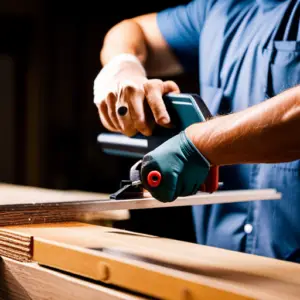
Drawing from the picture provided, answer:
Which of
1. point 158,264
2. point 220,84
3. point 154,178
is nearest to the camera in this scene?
point 158,264

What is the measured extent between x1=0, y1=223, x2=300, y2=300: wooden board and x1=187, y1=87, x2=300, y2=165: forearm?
171 millimetres

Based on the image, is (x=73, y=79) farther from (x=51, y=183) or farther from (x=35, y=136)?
(x=51, y=183)

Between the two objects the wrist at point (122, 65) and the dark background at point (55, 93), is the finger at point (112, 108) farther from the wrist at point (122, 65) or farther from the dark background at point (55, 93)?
the dark background at point (55, 93)

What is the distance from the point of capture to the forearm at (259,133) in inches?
31.3

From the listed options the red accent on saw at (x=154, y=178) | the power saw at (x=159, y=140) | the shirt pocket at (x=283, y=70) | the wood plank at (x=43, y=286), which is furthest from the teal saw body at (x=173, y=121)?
the wood plank at (x=43, y=286)

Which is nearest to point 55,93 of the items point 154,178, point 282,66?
point 282,66

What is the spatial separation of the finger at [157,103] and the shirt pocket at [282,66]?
0.46 metres

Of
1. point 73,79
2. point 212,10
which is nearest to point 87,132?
point 73,79

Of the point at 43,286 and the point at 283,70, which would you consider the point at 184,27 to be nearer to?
the point at 283,70

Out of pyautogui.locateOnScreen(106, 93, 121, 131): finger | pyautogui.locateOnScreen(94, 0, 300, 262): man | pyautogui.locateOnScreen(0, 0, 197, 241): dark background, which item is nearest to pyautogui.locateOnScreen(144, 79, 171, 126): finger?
pyautogui.locateOnScreen(94, 0, 300, 262): man

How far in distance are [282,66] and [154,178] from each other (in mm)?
824

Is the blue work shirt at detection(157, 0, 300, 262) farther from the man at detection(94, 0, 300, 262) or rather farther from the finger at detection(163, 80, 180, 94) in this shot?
the finger at detection(163, 80, 180, 94)

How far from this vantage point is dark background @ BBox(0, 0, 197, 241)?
3.90 metres

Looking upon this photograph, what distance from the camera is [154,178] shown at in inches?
40.3
